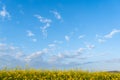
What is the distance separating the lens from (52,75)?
15.4m

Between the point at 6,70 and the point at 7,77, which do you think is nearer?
the point at 7,77

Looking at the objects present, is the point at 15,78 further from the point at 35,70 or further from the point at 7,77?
the point at 35,70

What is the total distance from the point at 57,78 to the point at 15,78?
212cm

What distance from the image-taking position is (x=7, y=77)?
14578 mm

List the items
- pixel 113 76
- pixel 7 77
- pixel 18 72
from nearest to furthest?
pixel 7 77 → pixel 18 72 → pixel 113 76

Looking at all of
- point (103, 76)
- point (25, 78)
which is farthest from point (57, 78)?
point (103, 76)

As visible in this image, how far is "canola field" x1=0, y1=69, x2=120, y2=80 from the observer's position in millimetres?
14750

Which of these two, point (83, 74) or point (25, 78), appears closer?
point (25, 78)

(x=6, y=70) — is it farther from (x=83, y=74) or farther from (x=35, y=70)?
(x=83, y=74)

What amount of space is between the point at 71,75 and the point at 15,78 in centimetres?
315

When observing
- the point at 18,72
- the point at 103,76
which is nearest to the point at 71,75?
the point at 103,76

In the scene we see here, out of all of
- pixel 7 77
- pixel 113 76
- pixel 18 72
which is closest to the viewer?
pixel 7 77

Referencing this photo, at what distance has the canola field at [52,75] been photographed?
1475 cm

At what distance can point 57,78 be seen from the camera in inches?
593
